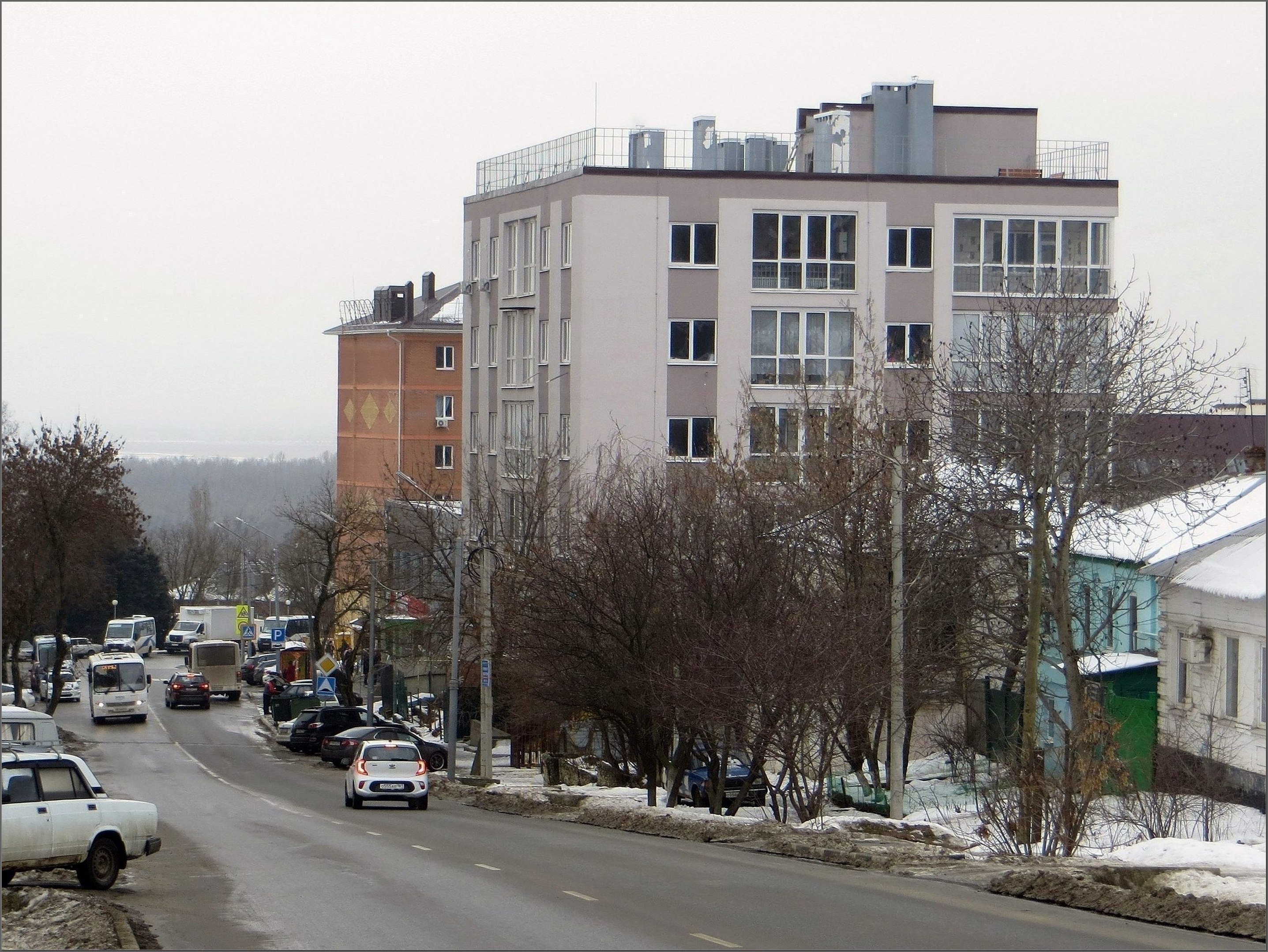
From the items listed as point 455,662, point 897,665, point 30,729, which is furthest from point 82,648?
point 897,665

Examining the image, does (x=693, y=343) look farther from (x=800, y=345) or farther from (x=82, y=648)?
(x=82, y=648)

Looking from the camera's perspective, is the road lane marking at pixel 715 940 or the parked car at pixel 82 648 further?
the parked car at pixel 82 648

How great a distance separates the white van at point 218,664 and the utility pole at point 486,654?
36836 mm

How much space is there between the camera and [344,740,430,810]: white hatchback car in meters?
28.5

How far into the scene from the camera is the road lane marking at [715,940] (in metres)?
11.2

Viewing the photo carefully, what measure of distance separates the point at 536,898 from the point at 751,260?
3452 centimetres

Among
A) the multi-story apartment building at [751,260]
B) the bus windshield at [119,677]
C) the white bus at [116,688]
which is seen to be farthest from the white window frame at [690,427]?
the bus windshield at [119,677]

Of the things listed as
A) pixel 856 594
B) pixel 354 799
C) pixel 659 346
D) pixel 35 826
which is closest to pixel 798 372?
pixel 659 346

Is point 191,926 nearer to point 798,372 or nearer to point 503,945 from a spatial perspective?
point 503,945

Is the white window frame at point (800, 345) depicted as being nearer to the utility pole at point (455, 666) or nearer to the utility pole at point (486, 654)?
the utility pole at point (455, 666)

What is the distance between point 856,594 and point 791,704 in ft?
15.2

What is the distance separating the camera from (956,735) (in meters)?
33.1

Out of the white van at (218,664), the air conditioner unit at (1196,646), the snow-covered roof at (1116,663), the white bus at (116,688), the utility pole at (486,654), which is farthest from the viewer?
the white van at (218,664)

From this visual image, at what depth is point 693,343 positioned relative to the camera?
152ft
